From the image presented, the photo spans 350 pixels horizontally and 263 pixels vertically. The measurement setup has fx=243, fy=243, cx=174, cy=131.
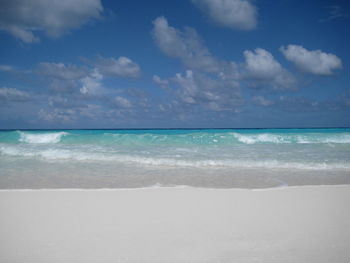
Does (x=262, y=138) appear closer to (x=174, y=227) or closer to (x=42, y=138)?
(x=42, y=138)

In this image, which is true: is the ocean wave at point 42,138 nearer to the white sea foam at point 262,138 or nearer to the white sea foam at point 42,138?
the white sea foam at point 42,138

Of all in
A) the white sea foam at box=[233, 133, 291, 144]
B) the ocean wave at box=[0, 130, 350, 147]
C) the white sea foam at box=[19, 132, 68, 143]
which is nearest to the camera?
the ocean wave at box=[0, 130, 350, 147]

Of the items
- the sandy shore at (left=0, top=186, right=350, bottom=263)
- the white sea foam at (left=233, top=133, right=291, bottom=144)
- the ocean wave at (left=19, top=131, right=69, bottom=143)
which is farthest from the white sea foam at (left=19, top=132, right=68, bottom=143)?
the sandy shore at (left=0, top=186, right=350, bottom=263)

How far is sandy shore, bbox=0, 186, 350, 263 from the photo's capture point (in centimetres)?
246

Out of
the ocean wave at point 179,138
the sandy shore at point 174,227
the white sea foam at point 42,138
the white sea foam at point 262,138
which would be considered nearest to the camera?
the sandy shore at point 174,227

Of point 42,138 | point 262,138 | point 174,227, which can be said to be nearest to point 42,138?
point 42,138

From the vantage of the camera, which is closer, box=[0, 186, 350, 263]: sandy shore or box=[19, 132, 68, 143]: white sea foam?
box=[0, 186, 350, 263]: sandy shore

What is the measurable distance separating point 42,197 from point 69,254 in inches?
90.3

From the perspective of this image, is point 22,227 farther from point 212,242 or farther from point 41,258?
point 212,242

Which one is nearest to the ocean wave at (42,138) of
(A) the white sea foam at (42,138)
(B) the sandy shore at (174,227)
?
(A) the white sea foam at (42,138)

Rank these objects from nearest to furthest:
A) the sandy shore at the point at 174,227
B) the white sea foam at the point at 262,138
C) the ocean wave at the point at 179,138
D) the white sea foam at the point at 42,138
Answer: the sandy shore at the point at 174,227 → the ocean wave at the point at 179,138 → the white sea foam at the point at 262,138 → the white sea foam at the point at 42,138

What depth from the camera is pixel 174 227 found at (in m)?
3.08

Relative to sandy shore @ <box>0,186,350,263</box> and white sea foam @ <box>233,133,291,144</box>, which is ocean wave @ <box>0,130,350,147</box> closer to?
white sea foam @ <box>233,133,291,144</box>

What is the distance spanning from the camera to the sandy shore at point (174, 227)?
8.08 ft
